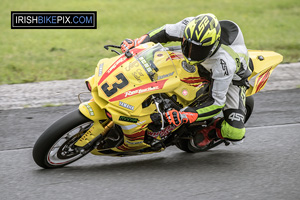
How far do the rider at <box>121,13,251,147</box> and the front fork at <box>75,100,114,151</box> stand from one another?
0.63m

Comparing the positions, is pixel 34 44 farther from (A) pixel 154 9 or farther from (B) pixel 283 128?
(B) pixel 283 128

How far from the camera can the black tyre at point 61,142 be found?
418 centimetres

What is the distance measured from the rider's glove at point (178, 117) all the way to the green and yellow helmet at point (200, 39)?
0.47 m

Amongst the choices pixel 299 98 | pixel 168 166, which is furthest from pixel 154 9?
pixel 168 166

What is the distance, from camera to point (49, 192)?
4.18 metres

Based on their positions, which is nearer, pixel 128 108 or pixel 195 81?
pixel 128 108

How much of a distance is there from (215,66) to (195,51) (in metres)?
0.30

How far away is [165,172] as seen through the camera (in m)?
4.70

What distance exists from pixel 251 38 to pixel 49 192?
7.30 metres

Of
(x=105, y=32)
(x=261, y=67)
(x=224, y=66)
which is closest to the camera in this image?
(x=224, y=66)

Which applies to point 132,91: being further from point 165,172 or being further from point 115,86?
point 165,172

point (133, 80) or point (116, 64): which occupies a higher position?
point (116, 64)

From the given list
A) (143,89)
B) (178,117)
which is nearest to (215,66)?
(178,117)

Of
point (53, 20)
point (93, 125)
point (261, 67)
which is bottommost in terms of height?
point (93, 125)
